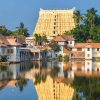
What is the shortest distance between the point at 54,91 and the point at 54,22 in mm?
104459

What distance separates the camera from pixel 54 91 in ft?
82.8

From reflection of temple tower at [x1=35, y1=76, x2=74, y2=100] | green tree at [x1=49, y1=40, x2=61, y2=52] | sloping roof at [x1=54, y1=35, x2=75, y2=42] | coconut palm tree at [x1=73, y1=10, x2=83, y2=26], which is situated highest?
coconut palm tree at [x1=73, y1=10, x2=83, y2=26]

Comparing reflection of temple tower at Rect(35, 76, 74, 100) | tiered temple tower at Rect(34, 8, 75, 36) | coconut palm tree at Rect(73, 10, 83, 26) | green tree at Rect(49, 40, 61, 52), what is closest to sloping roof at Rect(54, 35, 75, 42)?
green tree at Rect(49, 40, 61, 52)

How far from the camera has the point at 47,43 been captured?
92.4 meters

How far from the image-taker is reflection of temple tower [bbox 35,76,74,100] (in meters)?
22.7

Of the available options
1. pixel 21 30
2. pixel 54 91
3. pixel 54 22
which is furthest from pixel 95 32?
pixel 54 91

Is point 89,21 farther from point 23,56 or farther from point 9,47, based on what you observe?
point 9,47

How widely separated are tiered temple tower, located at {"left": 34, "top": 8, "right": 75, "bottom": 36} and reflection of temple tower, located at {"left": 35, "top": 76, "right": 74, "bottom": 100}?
319 feet

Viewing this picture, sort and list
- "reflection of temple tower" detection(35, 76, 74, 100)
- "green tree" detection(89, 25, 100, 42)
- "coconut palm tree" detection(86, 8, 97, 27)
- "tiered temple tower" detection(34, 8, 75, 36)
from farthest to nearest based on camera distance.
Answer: "tiered temple tower" detection(34, 8, 75, 36) < "coconut palm tree" detection(86, 8, 97, 27) < "green tree" detection(89, 25, 100, 42) < "reflection of temple tower" detection(35, 76, 74, 100)

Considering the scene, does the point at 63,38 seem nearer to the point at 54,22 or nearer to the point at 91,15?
the point at 91,15

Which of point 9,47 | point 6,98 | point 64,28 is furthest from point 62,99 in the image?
point 64,28

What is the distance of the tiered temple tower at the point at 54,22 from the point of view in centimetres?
12712

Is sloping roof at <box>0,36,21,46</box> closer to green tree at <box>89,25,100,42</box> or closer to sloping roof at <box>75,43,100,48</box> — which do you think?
sloping roof at <box>75,43,100,48</box>

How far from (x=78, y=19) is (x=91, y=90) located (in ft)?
255
